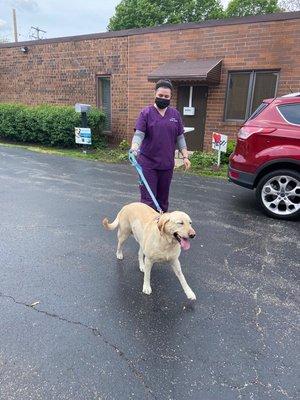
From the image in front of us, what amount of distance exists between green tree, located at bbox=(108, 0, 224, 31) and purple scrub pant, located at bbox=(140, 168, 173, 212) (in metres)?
29.5

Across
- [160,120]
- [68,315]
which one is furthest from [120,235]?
[160,120]

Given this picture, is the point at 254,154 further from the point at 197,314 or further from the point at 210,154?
the point at 210,154

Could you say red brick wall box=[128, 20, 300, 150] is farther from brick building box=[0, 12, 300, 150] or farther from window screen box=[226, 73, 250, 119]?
window screen box=[226, 73, 250, 119]

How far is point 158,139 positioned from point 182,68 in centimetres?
689

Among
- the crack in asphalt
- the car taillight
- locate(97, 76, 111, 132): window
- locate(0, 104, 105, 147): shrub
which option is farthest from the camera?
locate(97, 76, 111, 132): window

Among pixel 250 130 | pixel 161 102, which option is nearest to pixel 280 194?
pixel 250 130

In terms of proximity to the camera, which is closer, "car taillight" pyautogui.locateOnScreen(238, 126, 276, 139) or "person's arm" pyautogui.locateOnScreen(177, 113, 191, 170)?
"person's arm" pyautogui.locateOnScreen(177, 113, 191, 170)

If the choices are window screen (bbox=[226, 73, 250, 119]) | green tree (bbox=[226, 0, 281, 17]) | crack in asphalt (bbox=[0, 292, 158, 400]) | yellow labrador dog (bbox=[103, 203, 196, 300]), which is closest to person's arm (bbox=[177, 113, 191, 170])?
yellow labrador dog (bbox=[103, 203, 196, 300])

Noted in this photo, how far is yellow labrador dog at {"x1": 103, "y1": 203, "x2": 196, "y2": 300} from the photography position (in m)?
2.77

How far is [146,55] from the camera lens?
1098cm

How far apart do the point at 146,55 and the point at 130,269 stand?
9.19 m

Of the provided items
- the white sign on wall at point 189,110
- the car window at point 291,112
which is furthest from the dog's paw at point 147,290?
the white sign on wall at point 189,110

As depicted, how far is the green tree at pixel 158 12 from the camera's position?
29.6 meters

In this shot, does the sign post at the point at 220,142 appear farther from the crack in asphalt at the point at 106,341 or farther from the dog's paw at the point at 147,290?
the crack in asphalt at the point at 106,341
